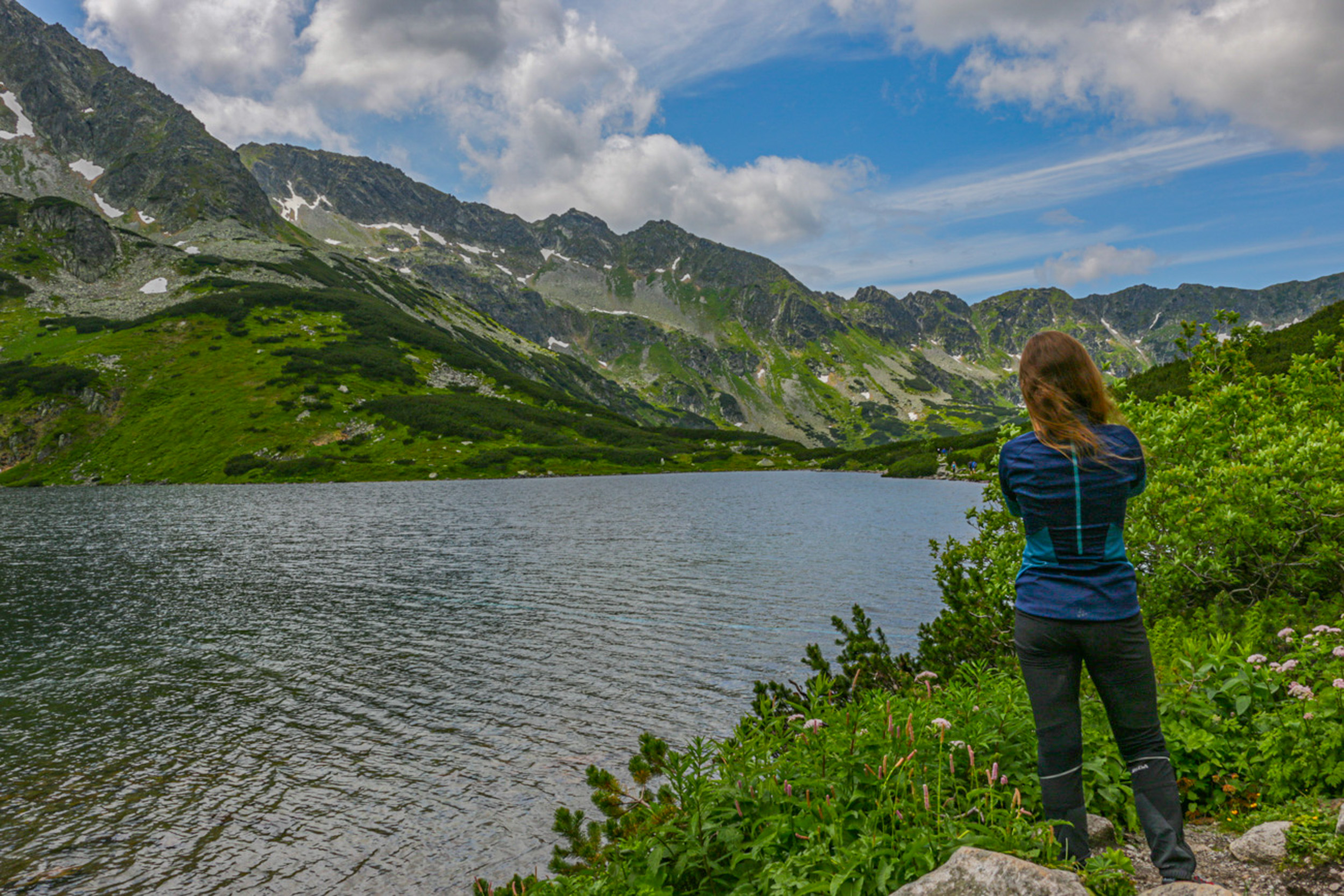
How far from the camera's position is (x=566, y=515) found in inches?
3492

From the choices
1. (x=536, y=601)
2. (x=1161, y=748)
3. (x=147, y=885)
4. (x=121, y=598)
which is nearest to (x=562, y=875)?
(x=1161, y=748)

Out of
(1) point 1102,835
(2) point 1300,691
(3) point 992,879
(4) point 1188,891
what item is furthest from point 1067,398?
(2) point 1300,691

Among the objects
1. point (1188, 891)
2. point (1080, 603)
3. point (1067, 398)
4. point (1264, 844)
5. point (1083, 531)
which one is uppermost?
point (1067, 398)

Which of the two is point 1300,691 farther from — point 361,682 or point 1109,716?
point 361,682

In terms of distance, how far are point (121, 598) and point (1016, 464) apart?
49160mm

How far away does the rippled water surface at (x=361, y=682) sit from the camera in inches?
565

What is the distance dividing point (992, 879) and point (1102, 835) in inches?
120

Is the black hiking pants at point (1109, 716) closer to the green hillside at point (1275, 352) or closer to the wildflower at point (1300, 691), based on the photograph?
the wildflower at point (1300, 691)

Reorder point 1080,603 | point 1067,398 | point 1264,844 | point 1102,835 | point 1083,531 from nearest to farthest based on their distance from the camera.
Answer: point 1080,603
point 1083,531
point 1067,398
point 1264,844
point 1102,835

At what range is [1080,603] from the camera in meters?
5.73

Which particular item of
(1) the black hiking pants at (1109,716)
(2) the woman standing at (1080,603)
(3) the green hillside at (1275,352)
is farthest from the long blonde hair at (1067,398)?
(3) the green hillside at (1275,352)

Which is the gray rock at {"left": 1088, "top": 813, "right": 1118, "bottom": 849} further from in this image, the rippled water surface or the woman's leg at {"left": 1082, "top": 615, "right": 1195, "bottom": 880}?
the rippled water surface

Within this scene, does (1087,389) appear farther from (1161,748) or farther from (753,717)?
(753,717)

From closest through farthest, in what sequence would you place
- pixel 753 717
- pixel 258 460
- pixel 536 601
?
pixel 753 717 → pixel 536 601 → pixel 258 460
